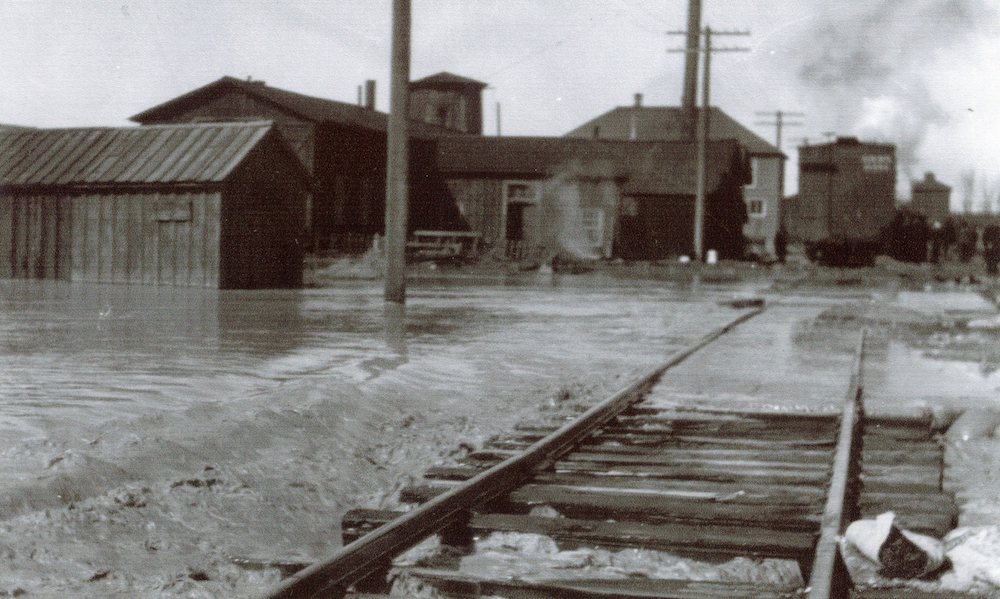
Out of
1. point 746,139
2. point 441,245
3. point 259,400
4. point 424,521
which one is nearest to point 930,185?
point 746,139

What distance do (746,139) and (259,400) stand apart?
88.8 meters

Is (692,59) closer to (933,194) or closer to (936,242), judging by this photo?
(936,242)

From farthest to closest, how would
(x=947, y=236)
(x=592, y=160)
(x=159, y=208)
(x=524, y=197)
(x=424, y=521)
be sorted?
(x=947, y=236) < (x=524, y=197) < (x=592, y=160) < (x=159, y=208) < (x=424, y=521)

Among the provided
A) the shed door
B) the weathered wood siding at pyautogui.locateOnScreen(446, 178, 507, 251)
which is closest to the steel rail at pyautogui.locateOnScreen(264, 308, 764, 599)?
the shed door

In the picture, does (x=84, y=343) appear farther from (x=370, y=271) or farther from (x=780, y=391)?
(x=370, y=271)

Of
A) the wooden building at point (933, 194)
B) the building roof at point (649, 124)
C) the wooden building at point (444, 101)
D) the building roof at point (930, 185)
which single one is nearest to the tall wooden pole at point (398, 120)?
the wooden building at point (444, 101)

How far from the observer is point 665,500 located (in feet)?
19.5

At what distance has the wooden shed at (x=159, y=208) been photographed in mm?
25875

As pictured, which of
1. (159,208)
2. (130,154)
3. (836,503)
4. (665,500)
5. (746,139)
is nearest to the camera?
(836,503)

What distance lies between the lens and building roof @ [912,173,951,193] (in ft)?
392

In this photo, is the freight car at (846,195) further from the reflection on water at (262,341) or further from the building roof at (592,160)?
the reflection on water at (262,341)

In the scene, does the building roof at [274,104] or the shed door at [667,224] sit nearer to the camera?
the building roof at [274,104]

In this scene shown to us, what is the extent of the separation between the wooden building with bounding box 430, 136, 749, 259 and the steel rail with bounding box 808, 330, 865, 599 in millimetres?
43450

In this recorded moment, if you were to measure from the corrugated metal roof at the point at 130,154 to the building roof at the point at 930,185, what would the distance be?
9981cm
